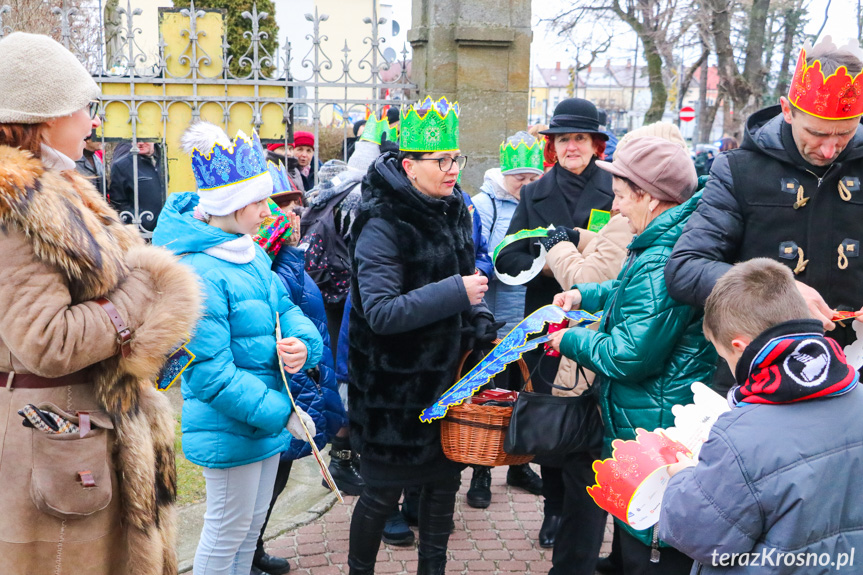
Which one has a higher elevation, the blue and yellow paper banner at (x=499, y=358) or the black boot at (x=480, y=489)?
the blue and yellow paper banner at (x=499, y=358)

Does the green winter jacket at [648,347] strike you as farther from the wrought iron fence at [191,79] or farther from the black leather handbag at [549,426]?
the wrought iron fence at [191,79]

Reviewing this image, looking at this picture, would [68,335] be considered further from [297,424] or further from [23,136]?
[297,424]

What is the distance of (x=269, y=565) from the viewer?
13.6 ft

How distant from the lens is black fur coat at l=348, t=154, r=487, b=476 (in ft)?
11.3

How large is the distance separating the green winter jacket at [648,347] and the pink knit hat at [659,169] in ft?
0.28

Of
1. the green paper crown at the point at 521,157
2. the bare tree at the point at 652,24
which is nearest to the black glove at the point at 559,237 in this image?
the green paper crown at the point at 521,157

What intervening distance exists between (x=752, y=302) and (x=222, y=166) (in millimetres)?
2052

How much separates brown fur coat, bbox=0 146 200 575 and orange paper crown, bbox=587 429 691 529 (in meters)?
1.45

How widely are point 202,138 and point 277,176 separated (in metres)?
1.50

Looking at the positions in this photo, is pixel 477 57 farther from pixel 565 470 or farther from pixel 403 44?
pixel 565 470

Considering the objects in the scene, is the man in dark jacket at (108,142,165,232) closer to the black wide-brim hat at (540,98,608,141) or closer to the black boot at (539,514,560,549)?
the black wide-brim hat at (540,98,608,141)

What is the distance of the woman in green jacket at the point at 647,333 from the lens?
2998 mm

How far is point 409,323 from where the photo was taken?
132 inches

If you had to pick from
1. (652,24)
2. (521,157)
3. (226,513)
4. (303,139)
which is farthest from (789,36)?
(226,513)
